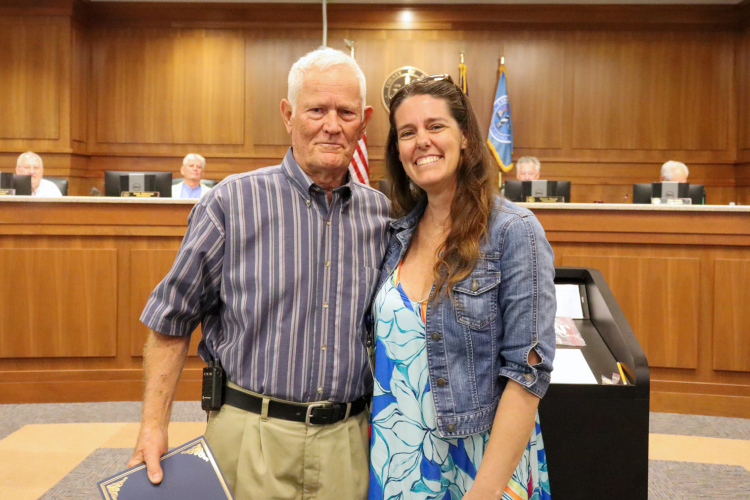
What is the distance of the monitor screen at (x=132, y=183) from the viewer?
487cm

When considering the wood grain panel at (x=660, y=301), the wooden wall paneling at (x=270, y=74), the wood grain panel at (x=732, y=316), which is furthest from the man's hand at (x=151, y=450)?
the wooden wall paneling at (x=270, y=74)

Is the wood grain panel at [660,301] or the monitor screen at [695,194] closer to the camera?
the wood grain panel at [660,301]

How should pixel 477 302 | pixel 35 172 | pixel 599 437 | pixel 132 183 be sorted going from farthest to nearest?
pixel 35 172 → pixel 132 183 → pixel 599 437 → pixel 477 302

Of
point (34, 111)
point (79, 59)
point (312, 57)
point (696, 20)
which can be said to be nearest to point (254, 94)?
point (79, 59)

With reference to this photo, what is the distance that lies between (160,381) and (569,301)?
1.42m

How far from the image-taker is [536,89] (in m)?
7.29

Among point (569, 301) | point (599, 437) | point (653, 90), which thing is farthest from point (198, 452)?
point (653, 90)

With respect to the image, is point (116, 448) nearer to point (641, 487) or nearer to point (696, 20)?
point (641, 487)

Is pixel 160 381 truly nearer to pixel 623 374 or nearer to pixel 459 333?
pixel 459 333

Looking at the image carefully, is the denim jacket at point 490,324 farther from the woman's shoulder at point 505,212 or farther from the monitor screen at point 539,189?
the monitor screen at point 539,189

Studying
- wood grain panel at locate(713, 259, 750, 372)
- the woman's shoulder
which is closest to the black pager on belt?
the woman's shoulder

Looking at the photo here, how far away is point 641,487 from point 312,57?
1.43 m

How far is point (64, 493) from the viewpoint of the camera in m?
2.77

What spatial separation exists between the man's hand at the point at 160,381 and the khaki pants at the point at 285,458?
0.12 meters
